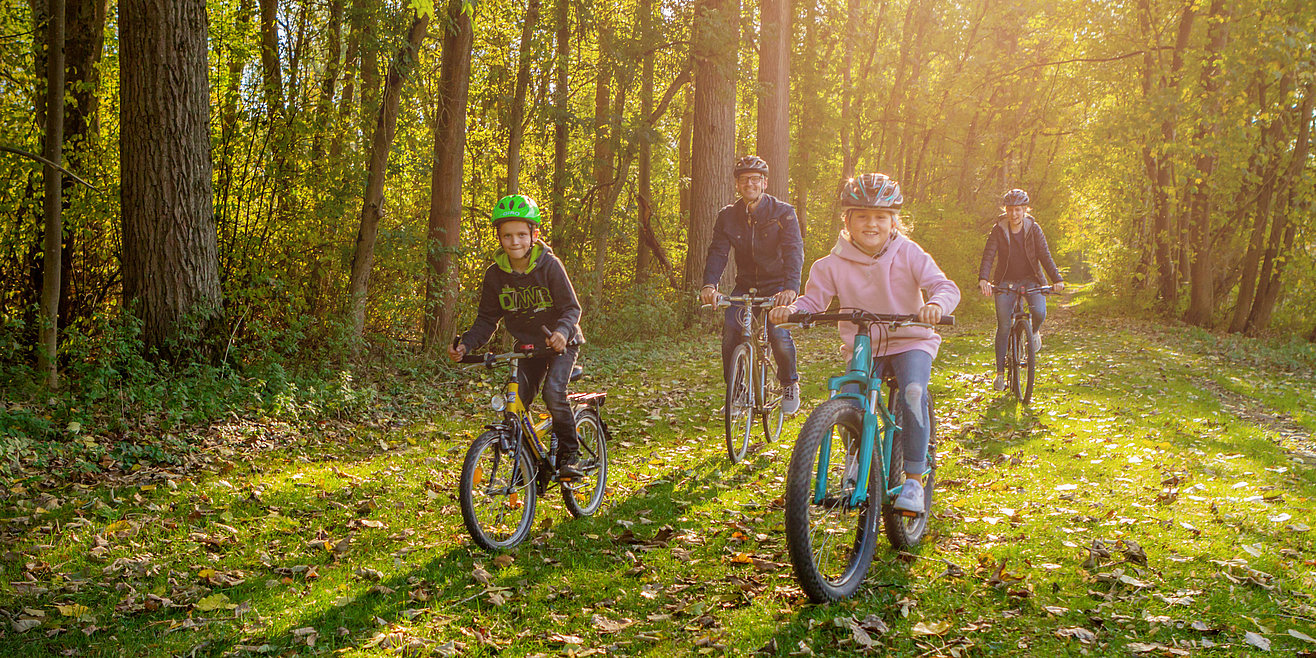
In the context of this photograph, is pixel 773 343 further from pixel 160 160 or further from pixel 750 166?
pixel 160 160

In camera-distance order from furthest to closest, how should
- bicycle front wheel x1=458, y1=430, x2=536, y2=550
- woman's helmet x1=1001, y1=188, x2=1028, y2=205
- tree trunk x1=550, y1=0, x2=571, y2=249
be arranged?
tree trunk x1=550, y1=0, x2=571, y2=249, woman's helmet x1=1001, y1=188, x2=1028, y2=205, bicycle front wheel x1=458, y1=430, x2=536, y2=550

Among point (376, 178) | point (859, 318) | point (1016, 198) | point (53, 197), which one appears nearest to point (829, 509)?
point (859, 318)

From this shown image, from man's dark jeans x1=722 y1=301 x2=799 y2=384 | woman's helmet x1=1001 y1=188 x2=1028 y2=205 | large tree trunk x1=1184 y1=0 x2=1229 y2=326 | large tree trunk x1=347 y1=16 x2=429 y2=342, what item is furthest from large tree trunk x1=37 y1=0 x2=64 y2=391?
large tree trunk x1=1184 y1=0 x2=1229 y2=326

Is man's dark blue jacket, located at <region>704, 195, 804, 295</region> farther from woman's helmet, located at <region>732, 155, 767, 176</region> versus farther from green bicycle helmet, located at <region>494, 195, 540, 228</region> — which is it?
green bicycle helmet, located at <region>494, 195, 540, 228</region>

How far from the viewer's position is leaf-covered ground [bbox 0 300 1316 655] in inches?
164

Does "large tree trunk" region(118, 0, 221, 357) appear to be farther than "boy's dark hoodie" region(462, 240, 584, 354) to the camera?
Yes

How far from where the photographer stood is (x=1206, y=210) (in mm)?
21047

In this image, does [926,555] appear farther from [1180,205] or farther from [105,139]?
[1180,205]

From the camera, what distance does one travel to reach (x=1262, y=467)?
7711mm

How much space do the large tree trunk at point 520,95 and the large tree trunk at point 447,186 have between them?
5.03 feet

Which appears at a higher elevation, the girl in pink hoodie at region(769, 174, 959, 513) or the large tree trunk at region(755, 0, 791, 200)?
the large tree trunk at region(755, 0, 791, 200)

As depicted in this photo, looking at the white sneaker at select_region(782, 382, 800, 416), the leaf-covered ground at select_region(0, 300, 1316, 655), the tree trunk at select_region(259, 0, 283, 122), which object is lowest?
the leaf-covered ground at select_region(0, 300, 1316, 655)

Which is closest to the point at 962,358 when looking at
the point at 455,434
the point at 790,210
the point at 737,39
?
the point at 737,39

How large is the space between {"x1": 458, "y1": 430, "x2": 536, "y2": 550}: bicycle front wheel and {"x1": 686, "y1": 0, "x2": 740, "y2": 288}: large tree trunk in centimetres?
1164
